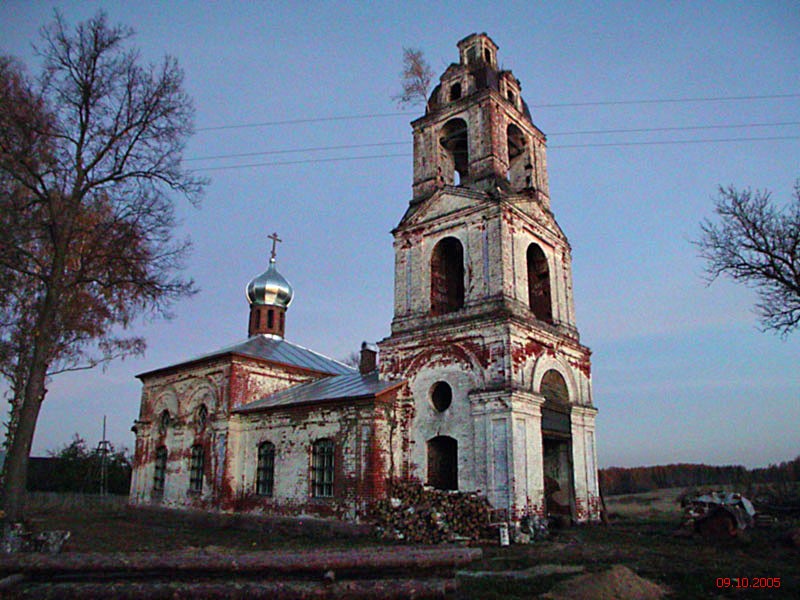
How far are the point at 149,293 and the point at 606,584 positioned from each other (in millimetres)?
10016

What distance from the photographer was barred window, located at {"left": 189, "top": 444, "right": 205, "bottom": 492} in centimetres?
1858

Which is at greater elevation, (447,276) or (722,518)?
(447,276)

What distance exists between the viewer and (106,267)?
12016mm

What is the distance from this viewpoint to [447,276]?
16469 mm

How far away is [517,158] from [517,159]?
0.04m

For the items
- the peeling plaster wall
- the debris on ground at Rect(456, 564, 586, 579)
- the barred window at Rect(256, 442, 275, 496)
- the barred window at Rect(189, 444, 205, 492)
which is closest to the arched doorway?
the debris on ground at Rect(456, 564, 586, 579)

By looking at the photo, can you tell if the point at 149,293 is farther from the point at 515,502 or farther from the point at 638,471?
the point at 638,471

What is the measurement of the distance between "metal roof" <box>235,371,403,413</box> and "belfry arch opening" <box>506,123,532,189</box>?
23.1 feet

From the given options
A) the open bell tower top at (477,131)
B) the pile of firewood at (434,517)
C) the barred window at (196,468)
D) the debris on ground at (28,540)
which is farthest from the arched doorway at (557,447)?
the barred window at (196,468)

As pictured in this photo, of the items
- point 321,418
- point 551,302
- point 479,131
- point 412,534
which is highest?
point 479,131

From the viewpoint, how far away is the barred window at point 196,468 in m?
18.6

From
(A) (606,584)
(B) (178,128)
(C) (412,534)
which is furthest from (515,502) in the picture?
(B) (178,128)

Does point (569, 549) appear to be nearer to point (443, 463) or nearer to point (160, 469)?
point (443, 463)
